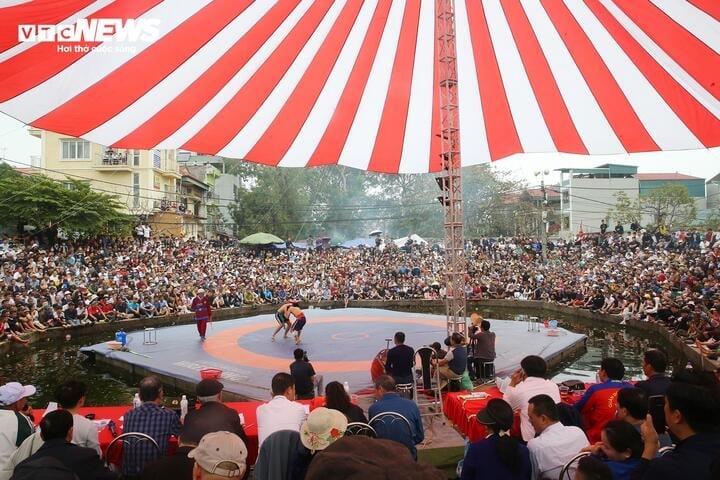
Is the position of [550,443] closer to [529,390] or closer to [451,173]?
[529,390]

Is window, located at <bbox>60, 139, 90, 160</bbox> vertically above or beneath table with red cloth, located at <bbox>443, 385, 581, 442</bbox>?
above

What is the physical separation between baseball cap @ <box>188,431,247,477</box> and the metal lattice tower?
4776 mm

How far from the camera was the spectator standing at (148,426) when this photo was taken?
11.1ft

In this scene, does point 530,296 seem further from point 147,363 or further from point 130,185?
point 130,185

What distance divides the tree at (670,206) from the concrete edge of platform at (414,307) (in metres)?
17.7

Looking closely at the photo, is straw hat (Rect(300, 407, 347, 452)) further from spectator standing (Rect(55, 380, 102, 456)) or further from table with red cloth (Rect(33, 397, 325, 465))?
table with red cloth (Rect(33, 397, 325, 465))

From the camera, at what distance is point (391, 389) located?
3949 mm

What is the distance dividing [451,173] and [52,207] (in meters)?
22.5

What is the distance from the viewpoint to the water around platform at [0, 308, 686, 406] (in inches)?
336

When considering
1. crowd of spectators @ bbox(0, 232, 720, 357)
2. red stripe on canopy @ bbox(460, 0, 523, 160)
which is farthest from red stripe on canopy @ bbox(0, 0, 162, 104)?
crowd of spectators @ bbox(0, 232, 720, 357)

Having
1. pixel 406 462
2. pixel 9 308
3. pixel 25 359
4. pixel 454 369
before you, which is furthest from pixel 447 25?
pixel 9 308

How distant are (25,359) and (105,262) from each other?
9.85m

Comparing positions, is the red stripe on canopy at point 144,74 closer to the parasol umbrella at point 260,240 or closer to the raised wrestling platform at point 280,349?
the raised wrestling platform at point 280,349

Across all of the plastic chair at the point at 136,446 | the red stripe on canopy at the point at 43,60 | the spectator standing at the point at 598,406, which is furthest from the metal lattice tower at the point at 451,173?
the plastic chair at the point at 136,446
